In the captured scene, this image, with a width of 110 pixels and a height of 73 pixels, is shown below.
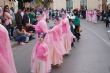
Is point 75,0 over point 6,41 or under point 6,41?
under

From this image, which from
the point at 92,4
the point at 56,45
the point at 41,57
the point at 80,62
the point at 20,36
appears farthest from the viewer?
Result: the point at 92,4

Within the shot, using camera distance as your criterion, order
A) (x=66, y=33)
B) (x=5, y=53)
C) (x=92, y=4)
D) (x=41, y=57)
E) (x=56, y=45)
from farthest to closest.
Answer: (x=92, y=4), (x=66, y=33), (x=56, y=45), (x=41, y=57), (x=5, y=53)

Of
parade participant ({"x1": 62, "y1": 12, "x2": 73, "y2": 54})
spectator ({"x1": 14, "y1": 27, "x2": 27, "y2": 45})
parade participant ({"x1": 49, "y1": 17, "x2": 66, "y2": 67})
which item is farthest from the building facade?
parade participant ({"x1": 49, "y1": 17, "x2": 66, "y2": 67})

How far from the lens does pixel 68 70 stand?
1308 centimetres

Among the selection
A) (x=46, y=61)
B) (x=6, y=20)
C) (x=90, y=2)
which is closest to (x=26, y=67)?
(x=46, y=61)

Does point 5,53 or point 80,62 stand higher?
point 5,53

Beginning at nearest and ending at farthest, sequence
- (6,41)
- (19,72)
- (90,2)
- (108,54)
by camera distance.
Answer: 1. (6,41)
2. (19,72)
3. (108,54)
4. (90,2)

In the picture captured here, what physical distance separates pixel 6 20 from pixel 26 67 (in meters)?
9.68

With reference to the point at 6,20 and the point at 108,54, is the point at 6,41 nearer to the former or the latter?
the point at 108,54

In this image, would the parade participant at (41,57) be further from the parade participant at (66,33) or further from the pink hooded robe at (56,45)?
the parade participant at (66,33)

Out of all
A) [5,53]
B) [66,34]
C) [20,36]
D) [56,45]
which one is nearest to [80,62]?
[56,45]

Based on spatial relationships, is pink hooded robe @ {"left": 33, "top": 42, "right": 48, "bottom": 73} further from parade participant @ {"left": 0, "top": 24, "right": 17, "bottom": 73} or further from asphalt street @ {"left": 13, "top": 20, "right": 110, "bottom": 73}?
parade participant @ {"left": 0, "top": 24, "right": 17, "bottom": 73}

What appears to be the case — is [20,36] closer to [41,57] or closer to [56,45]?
[56,45]

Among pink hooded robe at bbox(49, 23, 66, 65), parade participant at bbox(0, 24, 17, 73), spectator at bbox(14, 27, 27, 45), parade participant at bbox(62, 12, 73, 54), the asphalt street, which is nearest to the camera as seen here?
parade participant at bbox(0, 24, 17, 73)
